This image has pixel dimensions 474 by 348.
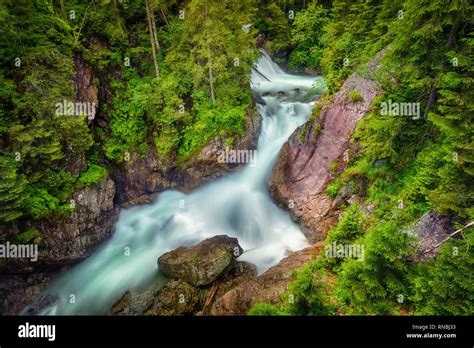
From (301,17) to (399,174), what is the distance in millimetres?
19073

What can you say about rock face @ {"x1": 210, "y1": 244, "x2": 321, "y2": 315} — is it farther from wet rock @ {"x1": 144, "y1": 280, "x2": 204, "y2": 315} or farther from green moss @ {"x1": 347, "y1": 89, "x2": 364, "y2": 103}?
green moss @ {"x1": 347, "y1": 89, "x2": 364, "y2": 103}

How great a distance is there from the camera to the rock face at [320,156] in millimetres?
11258

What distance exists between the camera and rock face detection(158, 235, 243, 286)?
394 inches

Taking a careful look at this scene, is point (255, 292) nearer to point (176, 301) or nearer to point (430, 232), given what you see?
point (176, 301)

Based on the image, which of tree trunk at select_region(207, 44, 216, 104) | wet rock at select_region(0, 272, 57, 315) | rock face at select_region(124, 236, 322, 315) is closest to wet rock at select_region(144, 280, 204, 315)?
rock face at select_region(124, 236, 322, 315)

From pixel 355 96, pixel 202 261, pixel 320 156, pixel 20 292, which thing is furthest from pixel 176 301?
pixel 355 96

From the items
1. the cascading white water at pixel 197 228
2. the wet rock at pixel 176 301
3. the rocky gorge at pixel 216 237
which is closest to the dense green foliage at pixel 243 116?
the rocky gorge at pixel 216 237

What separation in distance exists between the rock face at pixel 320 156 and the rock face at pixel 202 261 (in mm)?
3539

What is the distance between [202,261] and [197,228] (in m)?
3.87

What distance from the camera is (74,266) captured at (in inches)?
484

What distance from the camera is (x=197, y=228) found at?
1399 centimetres

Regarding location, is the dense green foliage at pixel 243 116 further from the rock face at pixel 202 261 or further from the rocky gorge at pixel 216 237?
the rock face at pixel 202 261
